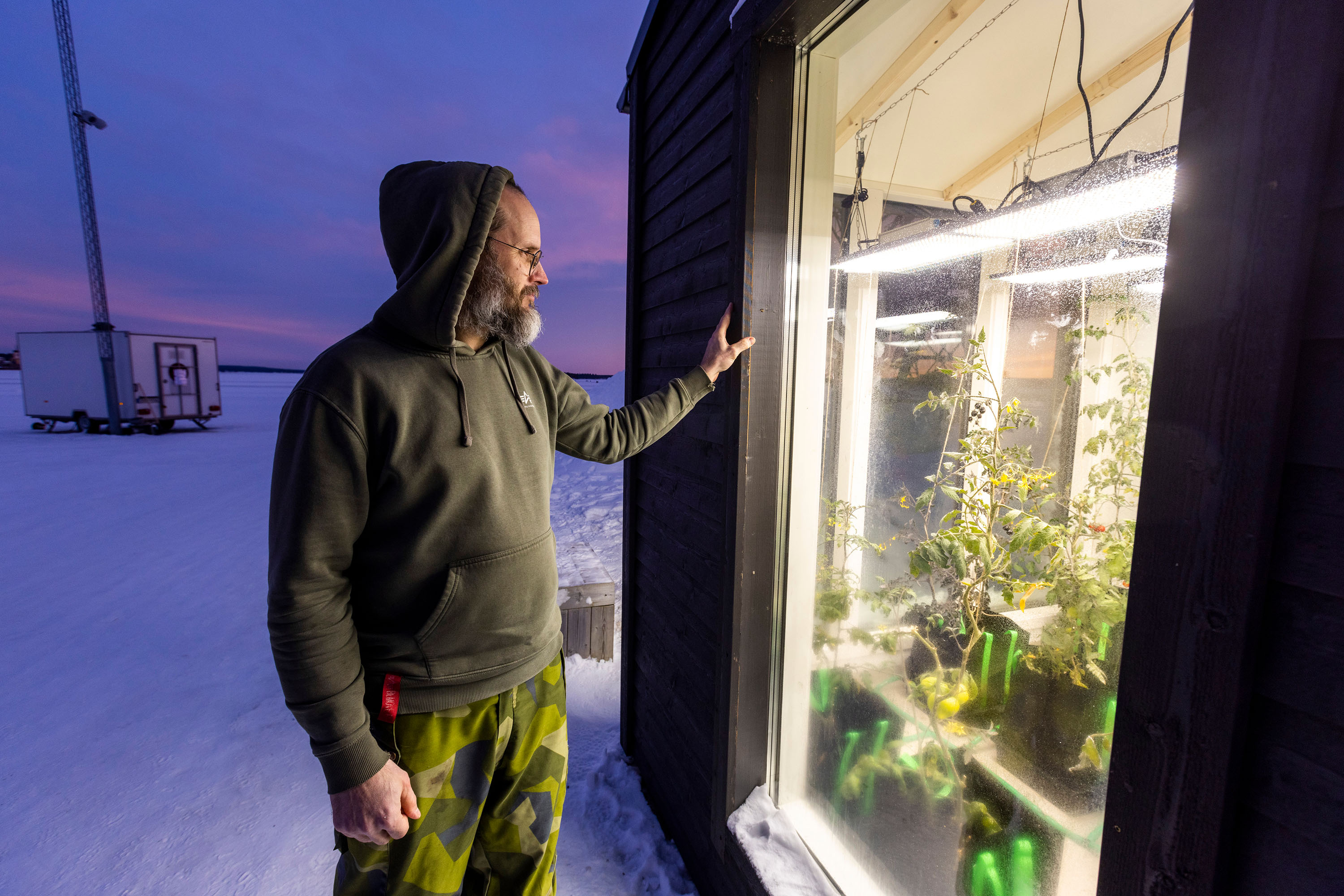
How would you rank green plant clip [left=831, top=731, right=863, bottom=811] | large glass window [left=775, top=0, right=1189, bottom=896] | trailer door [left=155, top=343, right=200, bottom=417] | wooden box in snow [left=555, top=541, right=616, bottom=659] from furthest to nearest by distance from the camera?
trailer door [left=155, top=343, right=200, bottom=417], wooden box in snow [left=555, top=541, right=616, bottom=659], green plant clip [left=831, top=731, right=863, bottom=811], large glass window [left=775, top=0, right=1189, bottom=896]

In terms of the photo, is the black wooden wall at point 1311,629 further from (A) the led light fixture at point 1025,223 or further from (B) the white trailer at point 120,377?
(B) the white trailer at point 120,377

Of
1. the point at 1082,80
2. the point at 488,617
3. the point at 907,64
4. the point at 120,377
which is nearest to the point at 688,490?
the point at 488,617

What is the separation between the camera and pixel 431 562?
1310 mm

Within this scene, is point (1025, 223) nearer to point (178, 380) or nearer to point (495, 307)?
point (495, 307)

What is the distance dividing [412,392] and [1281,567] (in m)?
1.38

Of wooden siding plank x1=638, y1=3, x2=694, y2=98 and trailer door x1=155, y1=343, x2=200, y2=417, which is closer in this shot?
wooden siding plank x1=638, y1=3, x2=694, y2=98

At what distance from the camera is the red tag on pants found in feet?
4.21

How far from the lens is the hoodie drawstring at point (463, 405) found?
1.33 m

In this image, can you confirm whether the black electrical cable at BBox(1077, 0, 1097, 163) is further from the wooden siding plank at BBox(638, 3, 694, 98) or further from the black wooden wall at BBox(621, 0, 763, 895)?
the wooden siding plank at BBox(638, 3, 694, 98)

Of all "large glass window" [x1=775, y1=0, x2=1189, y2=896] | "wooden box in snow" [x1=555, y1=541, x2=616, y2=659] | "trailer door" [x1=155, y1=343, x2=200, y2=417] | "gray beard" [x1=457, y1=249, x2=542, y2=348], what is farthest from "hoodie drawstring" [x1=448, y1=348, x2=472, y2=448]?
"trailer door" [x1=155, y1=343, x2=200, y2=417]

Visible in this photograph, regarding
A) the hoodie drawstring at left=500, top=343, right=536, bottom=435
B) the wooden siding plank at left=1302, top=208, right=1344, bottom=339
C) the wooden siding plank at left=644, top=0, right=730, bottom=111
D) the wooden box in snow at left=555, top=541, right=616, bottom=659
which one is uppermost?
the wooden siding plank at left=644, top=0, right=730, bottom=111

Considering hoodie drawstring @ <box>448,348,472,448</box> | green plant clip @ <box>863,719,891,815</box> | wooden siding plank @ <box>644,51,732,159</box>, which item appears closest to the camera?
hoodie drawstring @ <box>448,348,472,448</box>

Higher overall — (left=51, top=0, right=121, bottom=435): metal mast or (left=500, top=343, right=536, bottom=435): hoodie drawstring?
(left=51, top=0, right=121, bottom=435): metal mast

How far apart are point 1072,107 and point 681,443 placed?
4.94ft
